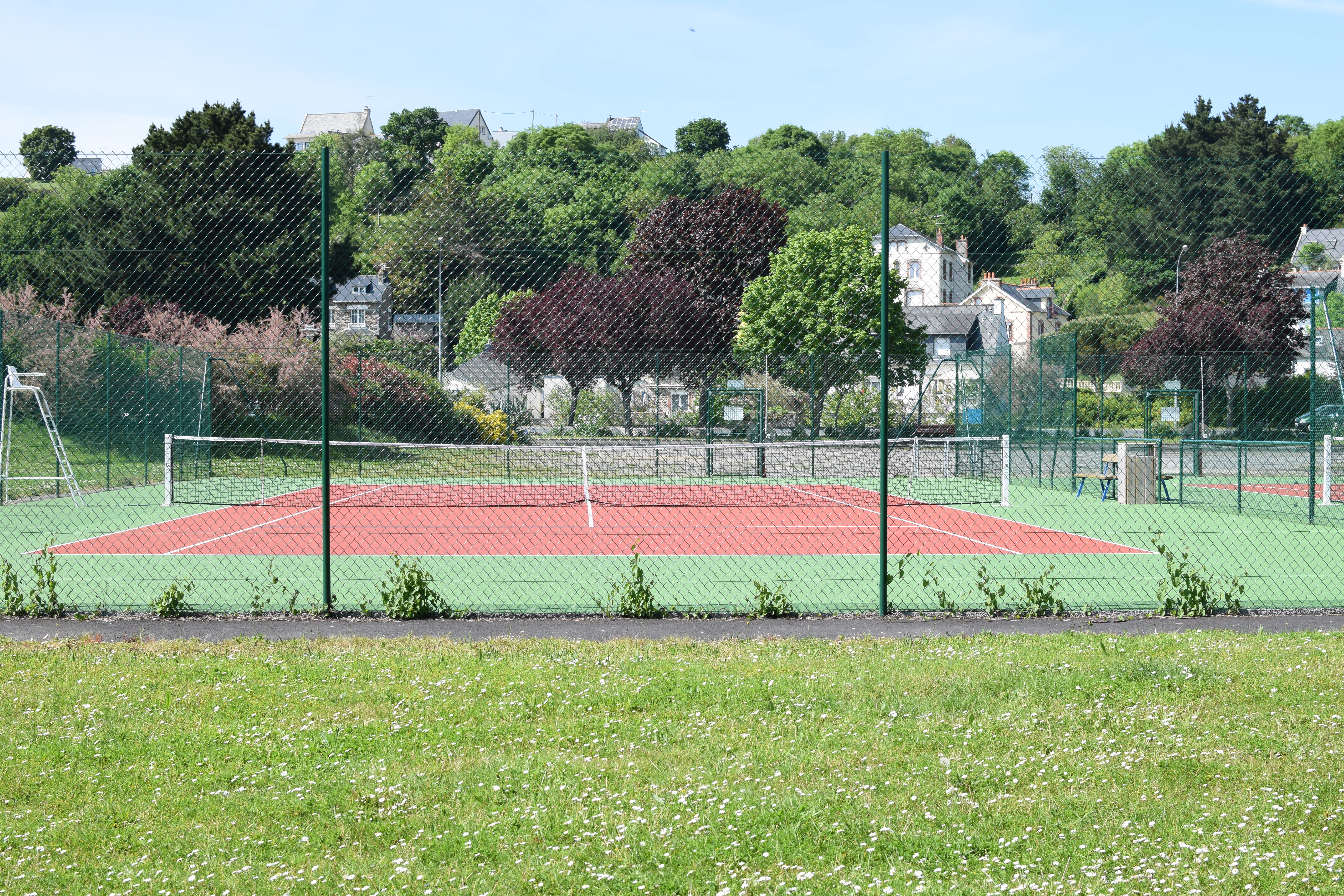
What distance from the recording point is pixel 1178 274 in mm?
19125

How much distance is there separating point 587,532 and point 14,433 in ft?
31.4

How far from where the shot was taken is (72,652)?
6.25 m

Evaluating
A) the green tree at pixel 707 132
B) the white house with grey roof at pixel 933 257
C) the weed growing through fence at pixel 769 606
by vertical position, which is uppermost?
the green tree at pixel 707 132

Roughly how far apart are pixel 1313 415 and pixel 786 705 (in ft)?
37.6

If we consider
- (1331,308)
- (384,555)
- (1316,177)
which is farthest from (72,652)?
(1331,308)

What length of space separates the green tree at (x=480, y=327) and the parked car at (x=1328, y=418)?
1369 centimetres

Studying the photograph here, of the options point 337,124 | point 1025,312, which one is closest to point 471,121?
point 337,124

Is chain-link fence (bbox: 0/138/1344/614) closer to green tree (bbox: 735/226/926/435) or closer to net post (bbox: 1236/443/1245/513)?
net post (bbox: 1236/443/1245/513)

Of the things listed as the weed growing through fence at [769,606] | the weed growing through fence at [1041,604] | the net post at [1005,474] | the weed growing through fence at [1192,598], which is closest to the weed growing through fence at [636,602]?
the weed growing through fence at [769,606]

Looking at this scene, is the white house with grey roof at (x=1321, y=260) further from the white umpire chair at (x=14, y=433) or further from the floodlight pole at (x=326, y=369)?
the white umpire chair at (x=14, y=433)

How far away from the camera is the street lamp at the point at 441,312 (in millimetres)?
18547

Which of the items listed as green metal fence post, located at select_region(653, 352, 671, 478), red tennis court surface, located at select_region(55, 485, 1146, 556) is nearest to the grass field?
red tennis court surface, located at select_region(55, 485, 1146, 556)

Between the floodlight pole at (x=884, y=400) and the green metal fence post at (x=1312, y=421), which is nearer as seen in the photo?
the floodlight pole at (x=884, y=400)

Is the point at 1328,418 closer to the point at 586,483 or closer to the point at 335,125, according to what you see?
the point at 586,483
